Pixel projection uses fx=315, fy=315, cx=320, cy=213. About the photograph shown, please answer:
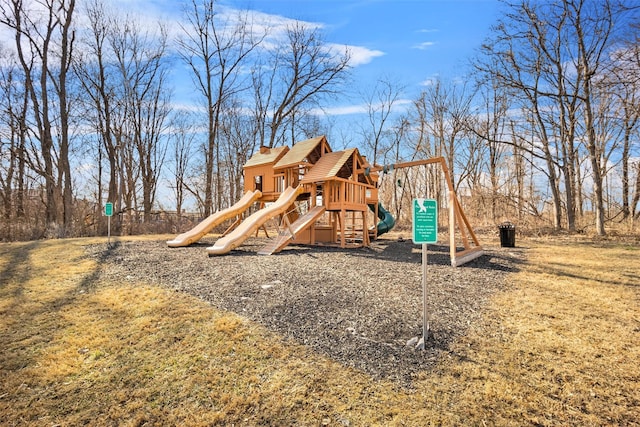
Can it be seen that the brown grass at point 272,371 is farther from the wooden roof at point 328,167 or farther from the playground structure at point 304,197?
the wooden roof at point 328,167

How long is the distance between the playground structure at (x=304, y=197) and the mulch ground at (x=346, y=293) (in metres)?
1.17

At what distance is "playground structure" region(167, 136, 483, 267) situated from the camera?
10375 mm

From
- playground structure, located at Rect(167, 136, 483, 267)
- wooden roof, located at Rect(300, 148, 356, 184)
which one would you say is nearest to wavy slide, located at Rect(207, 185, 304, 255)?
playground structure, located at Rect(167, 136, 483, 267)

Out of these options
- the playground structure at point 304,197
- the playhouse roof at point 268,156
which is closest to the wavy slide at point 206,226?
the playground structure at point 304,197

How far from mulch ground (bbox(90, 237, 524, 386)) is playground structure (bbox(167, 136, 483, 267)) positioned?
117 centimetres

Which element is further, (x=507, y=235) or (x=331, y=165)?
(x=331, y=165)

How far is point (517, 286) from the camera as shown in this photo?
242 inches

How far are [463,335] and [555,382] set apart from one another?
3.39ft

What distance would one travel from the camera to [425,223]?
3590mm

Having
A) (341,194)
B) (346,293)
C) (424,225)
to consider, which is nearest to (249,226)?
(341,194)

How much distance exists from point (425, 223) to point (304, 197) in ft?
35.4

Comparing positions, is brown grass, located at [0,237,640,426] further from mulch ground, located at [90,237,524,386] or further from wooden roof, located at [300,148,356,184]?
wooden roof, located at [300,148,356,184]

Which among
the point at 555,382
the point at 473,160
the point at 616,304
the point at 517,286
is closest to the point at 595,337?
the point at 555,382

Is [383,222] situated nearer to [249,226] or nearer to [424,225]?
[249,226]
